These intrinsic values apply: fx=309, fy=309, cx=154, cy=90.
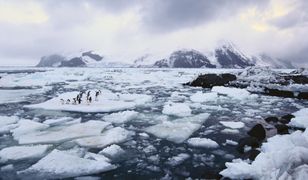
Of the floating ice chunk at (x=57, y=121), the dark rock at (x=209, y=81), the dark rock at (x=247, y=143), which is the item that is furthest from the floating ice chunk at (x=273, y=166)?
the dark rock at (x=209, y=81)

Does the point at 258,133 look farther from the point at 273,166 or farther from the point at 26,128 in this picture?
the point at 26,128

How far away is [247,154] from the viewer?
20.3 feet

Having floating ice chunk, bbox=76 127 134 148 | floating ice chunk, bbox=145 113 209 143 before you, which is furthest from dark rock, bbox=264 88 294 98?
floating ice chunk, bbox=76 127 134 148

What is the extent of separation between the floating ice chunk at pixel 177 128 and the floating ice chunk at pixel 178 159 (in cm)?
100

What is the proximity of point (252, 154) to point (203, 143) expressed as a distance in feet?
3.92

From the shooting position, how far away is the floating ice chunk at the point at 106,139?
679 cm

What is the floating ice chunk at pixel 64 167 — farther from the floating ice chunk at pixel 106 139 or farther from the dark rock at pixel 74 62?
the dark rock at pixel 74 62

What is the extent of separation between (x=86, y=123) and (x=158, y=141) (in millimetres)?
2569

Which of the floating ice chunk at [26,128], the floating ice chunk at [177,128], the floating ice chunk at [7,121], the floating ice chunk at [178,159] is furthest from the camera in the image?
the floating ice chunk at [7,121]

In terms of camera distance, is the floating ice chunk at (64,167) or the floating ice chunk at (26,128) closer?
the floating ice chunk at (64,167)

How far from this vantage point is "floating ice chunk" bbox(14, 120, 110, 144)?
23.3ft

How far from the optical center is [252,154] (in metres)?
6.02

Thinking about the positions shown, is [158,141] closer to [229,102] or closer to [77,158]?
[77,158]

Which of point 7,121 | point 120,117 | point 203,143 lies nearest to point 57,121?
point 7,121
